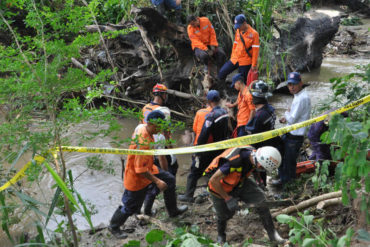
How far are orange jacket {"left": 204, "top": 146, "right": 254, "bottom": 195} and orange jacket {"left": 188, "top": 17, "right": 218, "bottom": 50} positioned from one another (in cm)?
377

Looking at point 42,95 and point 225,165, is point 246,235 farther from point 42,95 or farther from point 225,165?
point 42,95

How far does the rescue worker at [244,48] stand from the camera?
6.92m

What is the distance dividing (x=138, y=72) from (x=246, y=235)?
17.4ft

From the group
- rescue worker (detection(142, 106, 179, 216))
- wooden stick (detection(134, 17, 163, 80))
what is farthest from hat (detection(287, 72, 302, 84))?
wooden stick (detection(134, 17, 163, 80))

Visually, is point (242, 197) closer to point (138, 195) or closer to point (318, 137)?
point (138, 195)

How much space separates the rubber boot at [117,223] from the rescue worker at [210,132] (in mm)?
1246

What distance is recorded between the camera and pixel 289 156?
5238 mm

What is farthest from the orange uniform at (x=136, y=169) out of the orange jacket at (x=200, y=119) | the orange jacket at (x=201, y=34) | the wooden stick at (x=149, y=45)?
the wooden stick at (x=149, y=45)

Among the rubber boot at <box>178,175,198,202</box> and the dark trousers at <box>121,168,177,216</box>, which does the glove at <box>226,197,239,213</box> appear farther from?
the rubber boot at <box>178,175,198,202</box>

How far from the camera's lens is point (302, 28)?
11.1 meters

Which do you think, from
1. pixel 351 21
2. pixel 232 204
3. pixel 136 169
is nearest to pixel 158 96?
pixel 136 169

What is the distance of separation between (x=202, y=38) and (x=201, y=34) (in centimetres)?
9

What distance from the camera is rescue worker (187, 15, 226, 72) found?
733 cm

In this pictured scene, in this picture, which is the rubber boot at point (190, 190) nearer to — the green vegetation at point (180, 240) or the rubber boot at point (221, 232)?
the rubber boot at point (221, 232)
